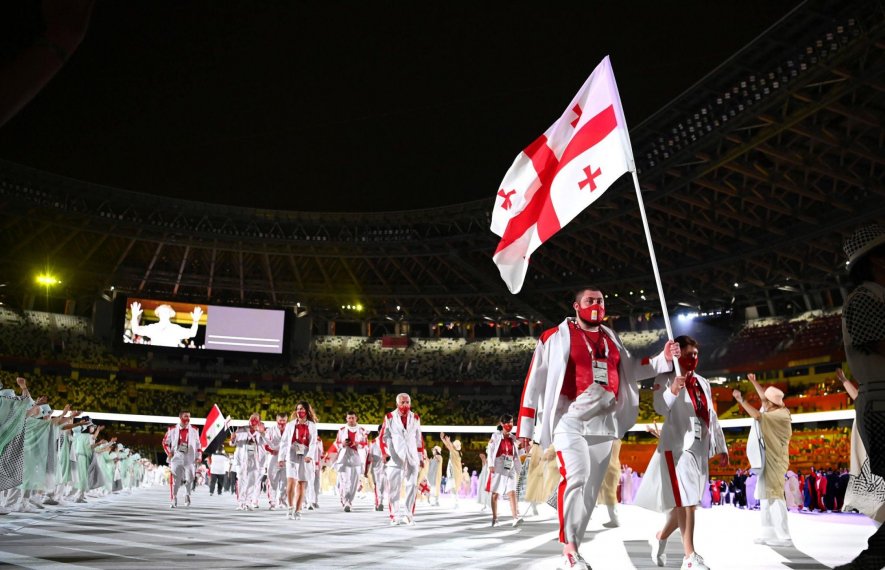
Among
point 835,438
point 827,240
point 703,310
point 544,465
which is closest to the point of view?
point 544,465

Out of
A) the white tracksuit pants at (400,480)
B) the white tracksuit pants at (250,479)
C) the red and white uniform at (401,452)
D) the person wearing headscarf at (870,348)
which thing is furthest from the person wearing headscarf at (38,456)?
the person wearing headscarf at (870,348)

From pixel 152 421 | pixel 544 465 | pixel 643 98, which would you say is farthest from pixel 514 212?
pixel 152 421

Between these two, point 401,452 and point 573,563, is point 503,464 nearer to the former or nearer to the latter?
point 401,452

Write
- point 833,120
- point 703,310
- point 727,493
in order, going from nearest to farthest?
point 833,120 < point 727,493 < point 703,310

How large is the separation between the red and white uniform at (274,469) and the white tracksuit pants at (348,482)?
1410mm

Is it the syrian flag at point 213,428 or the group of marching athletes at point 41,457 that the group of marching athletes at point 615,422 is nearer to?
the group of marching athletes at point 41,457

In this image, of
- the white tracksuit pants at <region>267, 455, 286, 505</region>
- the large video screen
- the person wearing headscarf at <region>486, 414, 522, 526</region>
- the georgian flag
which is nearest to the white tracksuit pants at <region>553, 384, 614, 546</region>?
the georgian flag

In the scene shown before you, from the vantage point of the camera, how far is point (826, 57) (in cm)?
1920

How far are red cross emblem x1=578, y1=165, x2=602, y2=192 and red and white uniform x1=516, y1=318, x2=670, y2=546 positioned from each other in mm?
1511

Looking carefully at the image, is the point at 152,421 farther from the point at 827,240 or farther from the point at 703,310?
the point at 827,240

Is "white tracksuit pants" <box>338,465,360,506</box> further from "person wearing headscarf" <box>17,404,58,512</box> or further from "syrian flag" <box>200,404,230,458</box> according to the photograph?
"syrian flag" <box>200,404,230,458</box>

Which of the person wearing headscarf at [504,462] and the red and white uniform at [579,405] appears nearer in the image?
the red and white uniform at [579,405]

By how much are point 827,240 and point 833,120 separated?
9.05 metres

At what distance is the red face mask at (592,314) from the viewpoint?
6.17 m
